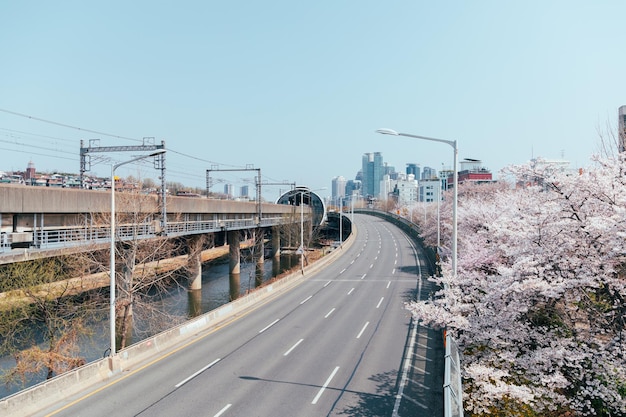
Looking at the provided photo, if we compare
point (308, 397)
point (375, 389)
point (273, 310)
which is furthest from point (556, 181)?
point (273, 310)

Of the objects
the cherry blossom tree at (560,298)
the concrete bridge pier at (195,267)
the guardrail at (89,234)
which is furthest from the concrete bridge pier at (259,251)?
the cherry blossom tree at (560,298)

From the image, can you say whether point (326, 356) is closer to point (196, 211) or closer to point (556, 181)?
point (556, 181)

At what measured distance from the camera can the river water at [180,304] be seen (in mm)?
23719

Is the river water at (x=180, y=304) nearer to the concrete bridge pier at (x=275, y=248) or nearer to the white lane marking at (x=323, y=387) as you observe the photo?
the concrete bridge pier at (x=275, y=248)

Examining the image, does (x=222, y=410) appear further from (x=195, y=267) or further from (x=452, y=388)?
(x=195, y=267)

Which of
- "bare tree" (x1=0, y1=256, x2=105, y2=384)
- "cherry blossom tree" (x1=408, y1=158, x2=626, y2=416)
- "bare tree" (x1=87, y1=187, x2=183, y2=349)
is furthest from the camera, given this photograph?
"bare tree" (x1=87, y1=187, x2=183, y2=349)

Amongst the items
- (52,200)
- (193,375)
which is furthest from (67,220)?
(193,375)

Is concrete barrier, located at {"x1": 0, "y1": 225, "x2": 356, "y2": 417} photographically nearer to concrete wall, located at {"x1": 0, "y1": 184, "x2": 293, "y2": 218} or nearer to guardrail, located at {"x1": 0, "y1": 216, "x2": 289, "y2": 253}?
guardrail, located at {"x1": 0, "y1": 216, "x2": 289, "y2": 253}

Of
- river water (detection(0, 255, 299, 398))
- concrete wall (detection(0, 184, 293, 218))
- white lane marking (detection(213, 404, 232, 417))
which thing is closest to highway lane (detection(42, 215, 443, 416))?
white lane marking (detection(213, 404, 232, 417))

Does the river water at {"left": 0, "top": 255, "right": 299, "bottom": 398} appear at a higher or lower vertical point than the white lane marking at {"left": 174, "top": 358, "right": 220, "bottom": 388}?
lower

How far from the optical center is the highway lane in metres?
13.3

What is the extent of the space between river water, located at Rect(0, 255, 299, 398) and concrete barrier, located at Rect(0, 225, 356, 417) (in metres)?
2.32

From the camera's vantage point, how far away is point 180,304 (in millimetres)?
39375

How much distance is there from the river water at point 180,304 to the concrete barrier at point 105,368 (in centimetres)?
232
